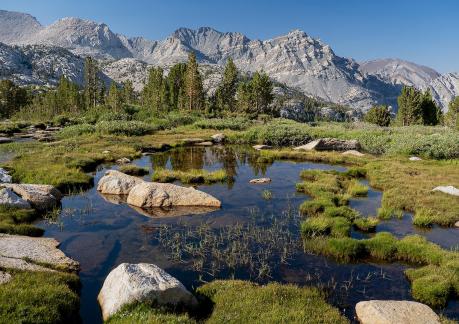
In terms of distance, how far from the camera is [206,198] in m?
22.3

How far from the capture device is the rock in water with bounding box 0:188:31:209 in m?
19.4

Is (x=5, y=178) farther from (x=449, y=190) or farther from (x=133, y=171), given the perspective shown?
(x=449, y=190)

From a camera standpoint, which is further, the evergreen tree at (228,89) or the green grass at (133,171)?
the evergreen tree at (228,89)

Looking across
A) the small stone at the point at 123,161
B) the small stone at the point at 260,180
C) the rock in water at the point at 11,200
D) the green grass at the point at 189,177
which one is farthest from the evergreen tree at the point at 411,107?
the rock in water at the point at 11,200

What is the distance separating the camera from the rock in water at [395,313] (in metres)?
10.2

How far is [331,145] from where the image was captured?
51000 millimetres

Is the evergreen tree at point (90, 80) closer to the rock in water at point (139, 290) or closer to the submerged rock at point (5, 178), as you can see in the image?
the submerged rock at point (5, 178)

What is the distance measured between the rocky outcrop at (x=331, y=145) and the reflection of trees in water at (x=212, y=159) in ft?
27.5

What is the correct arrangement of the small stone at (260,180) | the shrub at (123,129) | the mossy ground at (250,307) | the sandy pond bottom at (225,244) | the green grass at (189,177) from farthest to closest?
the shrub at (123,129), the small stone at (260,180), the green grass at (189,177), the sandy pond bottom at (225,244), the mossy ground at (250,307)

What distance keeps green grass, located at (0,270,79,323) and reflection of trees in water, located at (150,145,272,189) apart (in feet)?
58.0

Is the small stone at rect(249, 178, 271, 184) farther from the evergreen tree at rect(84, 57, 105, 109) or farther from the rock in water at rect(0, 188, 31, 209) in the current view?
the evergreen tree at rect(84, 57, 105, 109)

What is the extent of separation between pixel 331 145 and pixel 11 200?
41311 mm

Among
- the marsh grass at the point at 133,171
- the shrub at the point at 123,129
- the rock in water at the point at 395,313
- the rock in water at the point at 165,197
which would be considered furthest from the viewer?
the shrub at the point at 123,129

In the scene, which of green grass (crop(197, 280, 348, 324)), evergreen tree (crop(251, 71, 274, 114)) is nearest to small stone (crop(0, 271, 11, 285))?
green grass (crop(197, 280, 348, 324))
